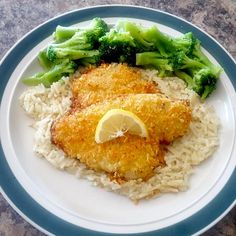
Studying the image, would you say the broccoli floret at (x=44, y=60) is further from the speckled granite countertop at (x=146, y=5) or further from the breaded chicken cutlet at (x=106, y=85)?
Result: the speckled granite countertop at (x=146, y=5)

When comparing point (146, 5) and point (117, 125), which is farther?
point (146, 5)

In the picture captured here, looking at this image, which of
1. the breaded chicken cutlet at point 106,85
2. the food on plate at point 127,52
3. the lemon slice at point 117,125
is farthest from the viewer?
the food on plate at point 127,52

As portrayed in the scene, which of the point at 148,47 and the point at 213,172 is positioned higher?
the point at 148,47

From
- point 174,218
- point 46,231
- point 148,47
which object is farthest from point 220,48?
point 46,231

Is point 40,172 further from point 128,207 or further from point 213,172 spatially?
point 213,172

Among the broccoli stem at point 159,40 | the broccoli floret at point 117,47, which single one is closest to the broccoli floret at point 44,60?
the broccoli floret at point 117,47

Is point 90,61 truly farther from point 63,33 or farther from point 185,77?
point 185,77

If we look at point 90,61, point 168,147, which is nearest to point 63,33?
point 90,61

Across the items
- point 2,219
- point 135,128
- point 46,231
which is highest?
point 135,128
